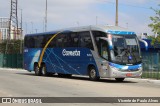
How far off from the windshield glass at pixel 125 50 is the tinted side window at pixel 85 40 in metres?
1.97

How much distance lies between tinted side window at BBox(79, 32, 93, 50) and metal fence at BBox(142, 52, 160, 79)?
6028 mm

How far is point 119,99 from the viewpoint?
1471 centimetres

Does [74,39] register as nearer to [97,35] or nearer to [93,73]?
[97,35]

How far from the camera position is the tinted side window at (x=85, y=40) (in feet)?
86.8

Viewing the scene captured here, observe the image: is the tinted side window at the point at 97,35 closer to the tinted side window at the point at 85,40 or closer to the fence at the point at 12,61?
the tinted side window at the point at 85,40

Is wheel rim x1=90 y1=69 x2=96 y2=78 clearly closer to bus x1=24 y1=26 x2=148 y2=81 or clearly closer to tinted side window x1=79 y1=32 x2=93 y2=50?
bus x1=24 y1=26 x2=148 y2=81

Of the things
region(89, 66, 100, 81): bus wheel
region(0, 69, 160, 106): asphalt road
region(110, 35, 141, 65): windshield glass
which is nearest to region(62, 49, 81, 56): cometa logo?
region(89, 66, 100, 81): bus wheel

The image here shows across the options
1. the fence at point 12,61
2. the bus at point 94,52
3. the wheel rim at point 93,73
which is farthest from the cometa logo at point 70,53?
the fence at point 12,61

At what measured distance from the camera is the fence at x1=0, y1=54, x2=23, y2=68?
55.5 meters

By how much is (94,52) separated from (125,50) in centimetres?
210

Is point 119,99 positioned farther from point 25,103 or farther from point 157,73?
point 157,73

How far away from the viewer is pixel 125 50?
2508cm

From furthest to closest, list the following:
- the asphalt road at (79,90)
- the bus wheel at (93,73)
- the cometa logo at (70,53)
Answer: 1. the cometa logo at (70,53)
2. the bus wheel at (93,73)
3. the asphalt road at (79,90)

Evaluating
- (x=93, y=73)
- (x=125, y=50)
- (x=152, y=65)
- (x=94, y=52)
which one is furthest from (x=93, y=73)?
(x=152, y=65)
